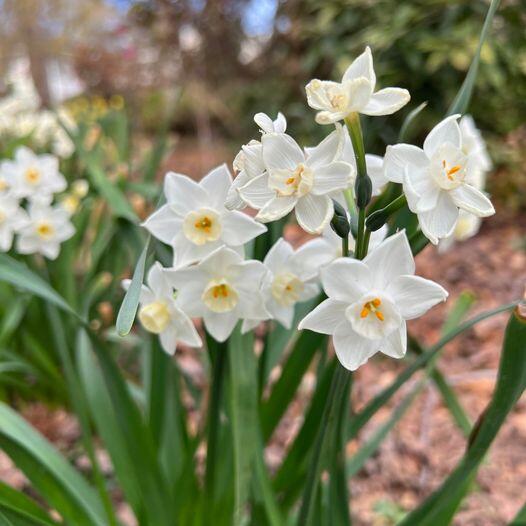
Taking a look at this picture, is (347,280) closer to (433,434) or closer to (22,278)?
(22,278)

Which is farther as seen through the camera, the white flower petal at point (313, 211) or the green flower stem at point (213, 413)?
the green flower stem at point (213, 413)

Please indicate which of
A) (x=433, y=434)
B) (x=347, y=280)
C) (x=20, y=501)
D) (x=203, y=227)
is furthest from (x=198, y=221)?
(x=433, y=434)

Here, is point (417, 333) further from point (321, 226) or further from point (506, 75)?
point (321, 226)

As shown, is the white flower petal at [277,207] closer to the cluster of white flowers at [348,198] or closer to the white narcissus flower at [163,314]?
the cluster of white flowers at [348,198]

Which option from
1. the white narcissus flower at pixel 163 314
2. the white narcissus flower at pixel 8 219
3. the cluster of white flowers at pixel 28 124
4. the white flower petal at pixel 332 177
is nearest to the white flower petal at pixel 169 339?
the white narcissus flower at pixel 163 314

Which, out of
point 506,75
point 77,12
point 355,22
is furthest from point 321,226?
point 77,12

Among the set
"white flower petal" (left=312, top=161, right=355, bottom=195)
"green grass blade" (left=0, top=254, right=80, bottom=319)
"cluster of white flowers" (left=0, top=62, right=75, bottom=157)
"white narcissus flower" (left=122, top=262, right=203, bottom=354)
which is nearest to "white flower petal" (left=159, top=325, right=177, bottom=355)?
"white narcissus flower" (left=122, top=262, right=203, bottom=354)
